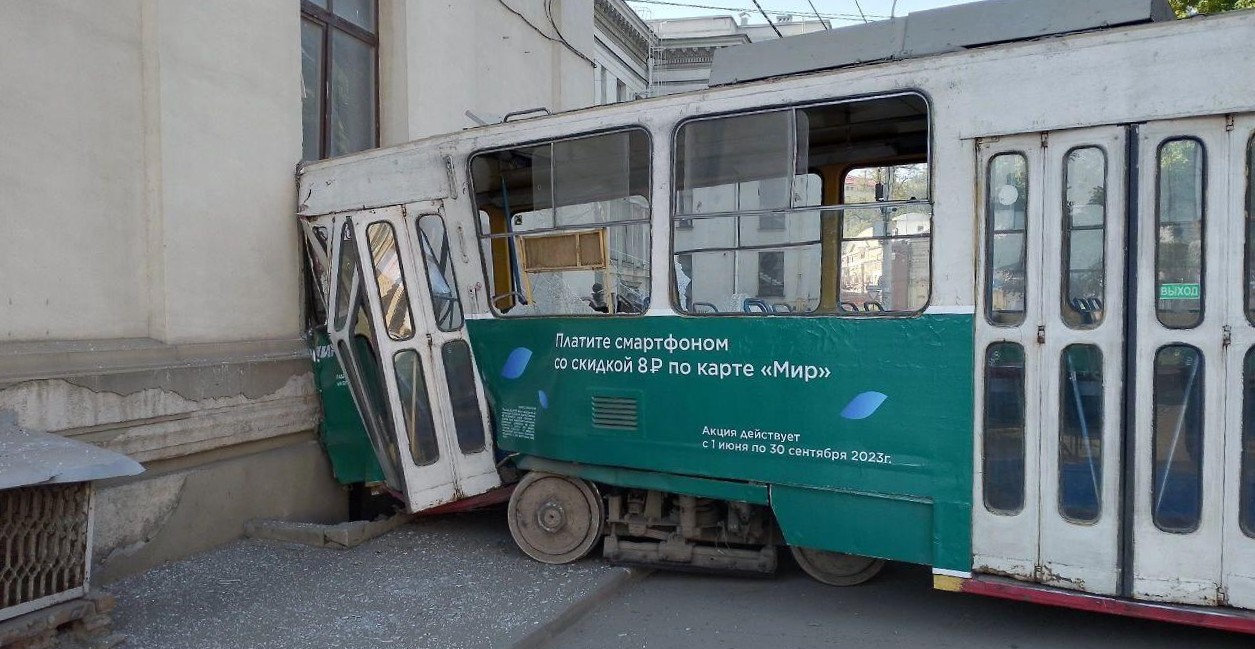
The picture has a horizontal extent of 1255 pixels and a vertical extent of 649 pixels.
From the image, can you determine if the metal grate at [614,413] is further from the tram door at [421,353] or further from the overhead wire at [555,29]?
the overhead wire at [555,29]

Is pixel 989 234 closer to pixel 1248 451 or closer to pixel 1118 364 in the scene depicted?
pixel 1118 364

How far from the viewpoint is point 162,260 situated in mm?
5574

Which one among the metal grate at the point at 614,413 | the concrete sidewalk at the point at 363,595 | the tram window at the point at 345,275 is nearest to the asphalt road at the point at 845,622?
the concrete sidewalk at the point at 363,595

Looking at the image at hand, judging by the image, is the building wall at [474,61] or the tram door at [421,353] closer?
the tram door at [421,353]

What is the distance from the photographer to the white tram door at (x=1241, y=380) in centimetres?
363

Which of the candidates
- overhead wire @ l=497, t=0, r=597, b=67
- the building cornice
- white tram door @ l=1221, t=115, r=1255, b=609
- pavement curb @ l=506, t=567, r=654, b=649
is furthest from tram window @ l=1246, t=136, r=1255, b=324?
the building cornice

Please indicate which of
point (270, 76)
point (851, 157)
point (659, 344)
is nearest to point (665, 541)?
point (659, 344)

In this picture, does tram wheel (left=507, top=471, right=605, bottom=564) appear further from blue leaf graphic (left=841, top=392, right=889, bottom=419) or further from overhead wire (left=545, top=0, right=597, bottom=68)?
overhead wire (left=545, top=0, right=597, bottom=68)

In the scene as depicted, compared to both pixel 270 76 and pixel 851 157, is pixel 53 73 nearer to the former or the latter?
pixel 270 76

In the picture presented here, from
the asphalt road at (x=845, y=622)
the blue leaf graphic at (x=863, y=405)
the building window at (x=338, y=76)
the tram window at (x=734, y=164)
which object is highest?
the building window at (x=338, y=76)

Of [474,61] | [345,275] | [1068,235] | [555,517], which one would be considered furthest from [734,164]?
[474,61]

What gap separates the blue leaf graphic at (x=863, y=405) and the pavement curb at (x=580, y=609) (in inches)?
69.8

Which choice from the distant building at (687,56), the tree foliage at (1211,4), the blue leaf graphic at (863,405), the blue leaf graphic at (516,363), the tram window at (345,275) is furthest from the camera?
the distant building at (687,56)

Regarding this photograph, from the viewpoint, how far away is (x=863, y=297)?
463cm
